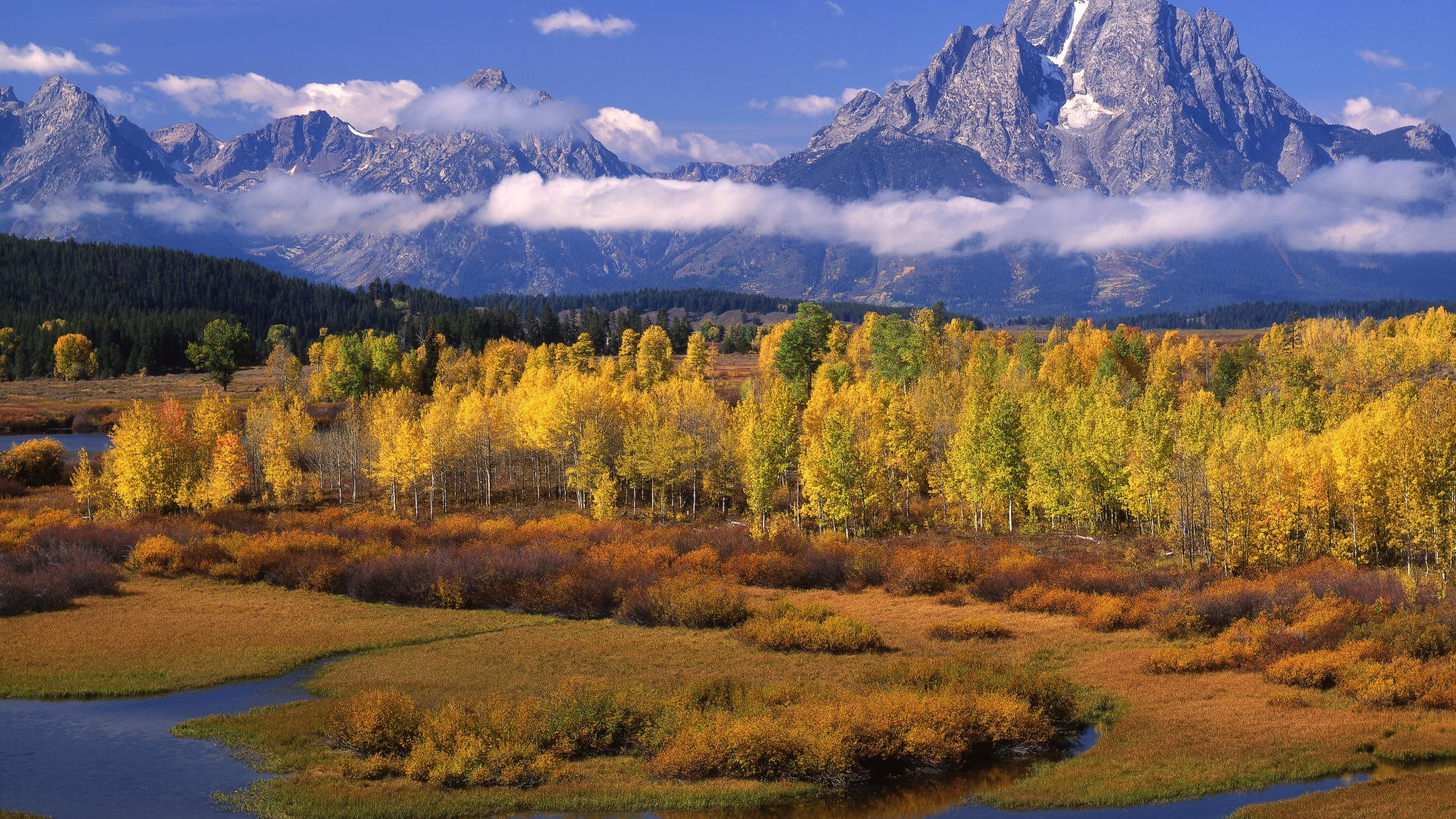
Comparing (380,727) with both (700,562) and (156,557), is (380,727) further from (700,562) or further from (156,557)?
(156,557)

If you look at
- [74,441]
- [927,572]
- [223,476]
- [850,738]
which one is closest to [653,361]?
[74,441]

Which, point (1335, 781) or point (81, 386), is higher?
point (81, 386)

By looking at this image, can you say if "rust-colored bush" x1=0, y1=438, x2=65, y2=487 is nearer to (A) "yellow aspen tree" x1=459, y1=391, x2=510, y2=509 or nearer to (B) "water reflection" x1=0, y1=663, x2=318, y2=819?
(A) "yellow aspen tree" x1=459, y1=391, x2=510, y2=509

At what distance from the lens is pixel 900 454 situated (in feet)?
311

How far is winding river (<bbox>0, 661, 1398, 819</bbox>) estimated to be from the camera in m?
31.0

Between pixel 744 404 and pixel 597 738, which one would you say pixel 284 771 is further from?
pixel 744 404

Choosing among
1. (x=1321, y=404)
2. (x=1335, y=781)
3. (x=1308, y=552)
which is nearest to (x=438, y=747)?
(x=1335, y=781)

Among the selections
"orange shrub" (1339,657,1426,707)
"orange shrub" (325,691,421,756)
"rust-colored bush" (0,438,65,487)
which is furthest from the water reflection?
"rust-colored bush" (0,438,65,487)

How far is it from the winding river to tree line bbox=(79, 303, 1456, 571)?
38117mm

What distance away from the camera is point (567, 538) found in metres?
77.1

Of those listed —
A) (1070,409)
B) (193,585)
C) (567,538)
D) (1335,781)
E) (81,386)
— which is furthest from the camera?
(81,386)

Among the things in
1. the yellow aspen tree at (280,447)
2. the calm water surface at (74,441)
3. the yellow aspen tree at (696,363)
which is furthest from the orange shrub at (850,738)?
the yellow aspen tree at (696,363)

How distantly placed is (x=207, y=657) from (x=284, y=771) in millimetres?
16198

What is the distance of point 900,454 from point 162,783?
70.7m
